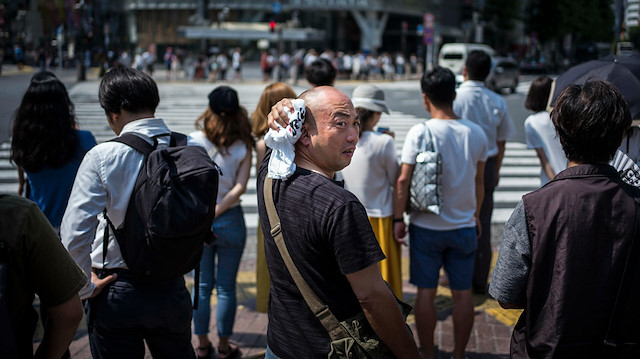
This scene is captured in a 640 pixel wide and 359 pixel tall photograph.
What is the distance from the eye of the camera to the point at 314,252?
2.20 metres

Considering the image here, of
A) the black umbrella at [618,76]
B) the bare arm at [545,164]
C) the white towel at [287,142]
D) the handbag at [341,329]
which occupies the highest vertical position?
the black umbrella at [618,76]

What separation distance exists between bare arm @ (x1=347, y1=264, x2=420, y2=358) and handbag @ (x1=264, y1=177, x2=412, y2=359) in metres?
0.04

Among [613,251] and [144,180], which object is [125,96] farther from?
[613,251]

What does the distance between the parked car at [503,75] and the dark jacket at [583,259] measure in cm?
2548

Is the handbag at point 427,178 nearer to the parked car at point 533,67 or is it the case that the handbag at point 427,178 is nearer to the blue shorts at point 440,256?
the blue shorts at point 440,256

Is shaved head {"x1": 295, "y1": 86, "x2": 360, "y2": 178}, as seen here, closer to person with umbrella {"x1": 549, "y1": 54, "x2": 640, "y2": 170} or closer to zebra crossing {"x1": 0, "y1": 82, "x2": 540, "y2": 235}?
person with umbrella {"x1": 549, "y1": 54, "x2": 640, "y2": 170}

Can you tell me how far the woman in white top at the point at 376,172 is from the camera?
4.09 metres

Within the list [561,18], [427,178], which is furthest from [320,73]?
[561,18]

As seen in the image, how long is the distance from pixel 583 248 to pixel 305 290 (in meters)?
1.00

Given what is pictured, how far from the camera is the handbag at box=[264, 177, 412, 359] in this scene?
2.19 metres

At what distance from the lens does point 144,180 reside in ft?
9.11

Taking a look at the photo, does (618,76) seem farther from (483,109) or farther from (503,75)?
(503,75)

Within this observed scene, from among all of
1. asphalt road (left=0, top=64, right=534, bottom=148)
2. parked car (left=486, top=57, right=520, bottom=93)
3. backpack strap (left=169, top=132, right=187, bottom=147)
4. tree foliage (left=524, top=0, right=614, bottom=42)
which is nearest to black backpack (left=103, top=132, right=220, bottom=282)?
backpack strap (left=169, top=132, right=187, bottom=147)

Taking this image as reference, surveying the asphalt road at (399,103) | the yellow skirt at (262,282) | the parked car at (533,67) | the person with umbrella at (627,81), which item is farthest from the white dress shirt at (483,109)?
the parked car at (533,67)
